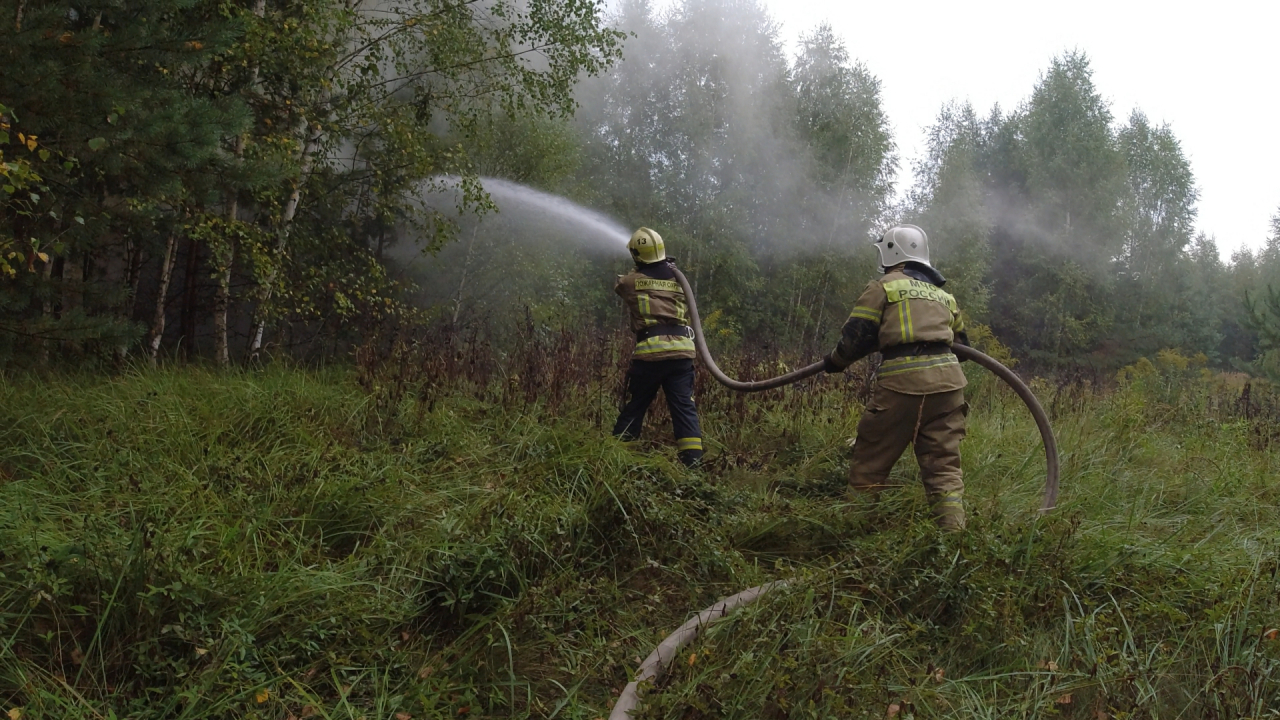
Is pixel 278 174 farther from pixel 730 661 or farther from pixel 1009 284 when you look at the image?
pixel 1009 284

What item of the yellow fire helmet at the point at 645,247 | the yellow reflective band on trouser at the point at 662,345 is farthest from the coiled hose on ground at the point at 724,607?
the yellow fire helmet at the point at 645,247

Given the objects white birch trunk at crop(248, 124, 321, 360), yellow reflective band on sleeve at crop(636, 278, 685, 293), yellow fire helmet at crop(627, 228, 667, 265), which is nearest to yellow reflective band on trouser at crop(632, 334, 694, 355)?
yellow reflective band on sleeve at crop(636, 278, 685, 293)

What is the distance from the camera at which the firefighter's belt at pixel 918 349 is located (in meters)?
4.48

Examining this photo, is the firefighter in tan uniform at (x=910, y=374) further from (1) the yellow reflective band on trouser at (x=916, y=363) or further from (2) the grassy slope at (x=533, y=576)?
(2) the grassy slope at (x=533, y=576)

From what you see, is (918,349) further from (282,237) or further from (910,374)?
(282,237)

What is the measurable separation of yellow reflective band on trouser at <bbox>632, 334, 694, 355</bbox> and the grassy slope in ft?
2.73

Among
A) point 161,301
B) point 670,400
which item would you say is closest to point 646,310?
point 670,400

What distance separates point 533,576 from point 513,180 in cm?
1120

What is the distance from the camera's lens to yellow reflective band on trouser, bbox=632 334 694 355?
18.3ft

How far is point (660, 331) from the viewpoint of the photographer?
5664 mm

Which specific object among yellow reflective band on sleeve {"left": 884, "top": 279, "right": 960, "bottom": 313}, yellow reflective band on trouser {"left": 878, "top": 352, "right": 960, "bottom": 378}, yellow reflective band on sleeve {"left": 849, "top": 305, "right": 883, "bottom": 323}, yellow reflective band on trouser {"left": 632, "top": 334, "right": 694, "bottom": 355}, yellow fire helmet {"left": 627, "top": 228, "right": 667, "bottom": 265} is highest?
yellow fire helmet {"left": 627, "top": 228, "right": 667, "bottom": 265}

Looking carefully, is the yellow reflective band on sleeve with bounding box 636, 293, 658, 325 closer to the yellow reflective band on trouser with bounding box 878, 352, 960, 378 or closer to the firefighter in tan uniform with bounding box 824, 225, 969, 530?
the firefighter in tan uniform with bounding box 824, 225, 969, 530

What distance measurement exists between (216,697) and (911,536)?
108 inches

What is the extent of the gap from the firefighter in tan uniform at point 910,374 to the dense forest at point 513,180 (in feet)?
12.4
